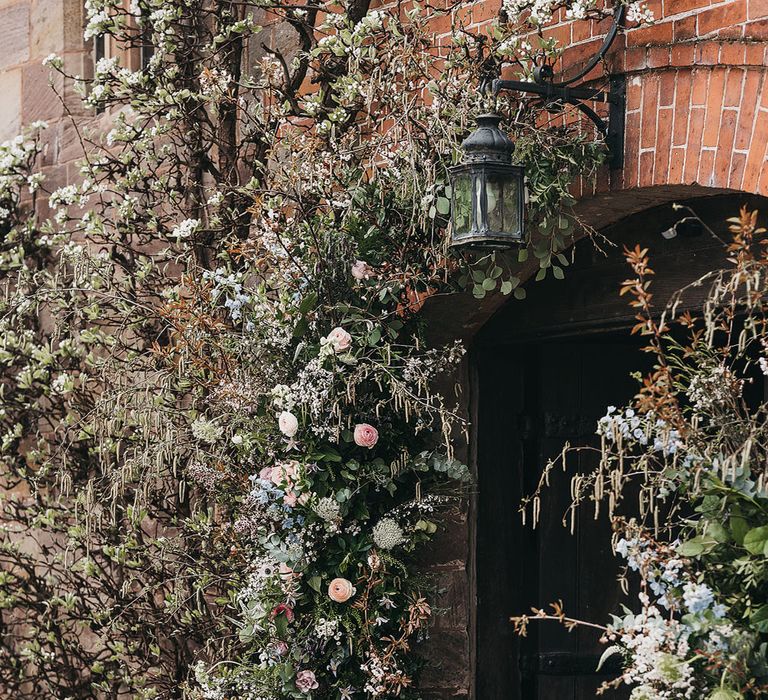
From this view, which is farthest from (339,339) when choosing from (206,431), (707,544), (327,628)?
(707,544)

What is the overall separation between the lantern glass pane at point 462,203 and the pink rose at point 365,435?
0.81 metres

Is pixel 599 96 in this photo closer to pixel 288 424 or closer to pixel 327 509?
pixel 288 424

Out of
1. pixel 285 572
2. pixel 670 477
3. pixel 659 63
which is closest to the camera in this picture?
pixel 670 477

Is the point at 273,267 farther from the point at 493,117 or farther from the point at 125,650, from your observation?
the point at 125,650

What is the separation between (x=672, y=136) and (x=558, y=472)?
6.17ft

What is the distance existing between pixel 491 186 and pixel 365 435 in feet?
3.36

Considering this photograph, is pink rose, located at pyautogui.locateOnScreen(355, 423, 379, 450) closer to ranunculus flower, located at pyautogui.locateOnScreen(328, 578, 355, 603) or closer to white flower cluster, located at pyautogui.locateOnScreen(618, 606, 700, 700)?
ranunculus flower, located at pyautogui.locateOnScreen(328, 578, 355, 603)

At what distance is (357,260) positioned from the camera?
4.49 meters

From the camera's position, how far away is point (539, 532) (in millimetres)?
5355

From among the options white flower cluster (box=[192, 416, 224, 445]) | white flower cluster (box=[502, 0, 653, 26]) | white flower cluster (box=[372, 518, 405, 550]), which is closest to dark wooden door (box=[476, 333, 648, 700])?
white flower cluster (box=[372, 518, 405, 550])

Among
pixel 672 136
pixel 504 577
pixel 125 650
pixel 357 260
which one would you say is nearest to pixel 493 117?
pixel 672 136

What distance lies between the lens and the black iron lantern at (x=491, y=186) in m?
3.87

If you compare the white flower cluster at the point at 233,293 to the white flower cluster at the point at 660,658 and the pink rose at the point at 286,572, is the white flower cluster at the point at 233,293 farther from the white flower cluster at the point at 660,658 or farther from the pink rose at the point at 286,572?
the white flower cluster at the point at 660,658

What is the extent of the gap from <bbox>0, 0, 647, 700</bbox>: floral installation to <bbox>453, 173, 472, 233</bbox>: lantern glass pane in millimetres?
224
